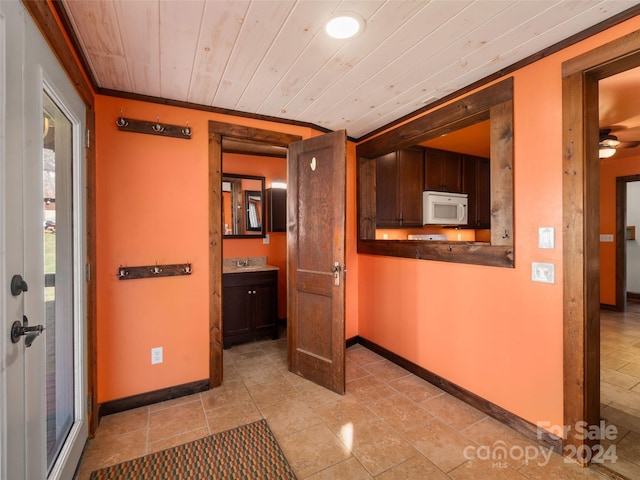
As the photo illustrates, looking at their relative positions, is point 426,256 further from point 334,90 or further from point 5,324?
point 5,324

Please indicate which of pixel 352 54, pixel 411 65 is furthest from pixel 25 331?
pixel 411 65

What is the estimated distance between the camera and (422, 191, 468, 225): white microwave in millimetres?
3770

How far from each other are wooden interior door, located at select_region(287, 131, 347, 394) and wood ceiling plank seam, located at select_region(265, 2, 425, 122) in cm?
33

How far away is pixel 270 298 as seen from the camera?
3629 mm

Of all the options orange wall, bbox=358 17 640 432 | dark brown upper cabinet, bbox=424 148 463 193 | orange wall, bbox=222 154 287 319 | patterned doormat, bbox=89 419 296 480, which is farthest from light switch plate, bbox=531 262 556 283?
orange wall, bbox=222 154 287 319

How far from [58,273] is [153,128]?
1.29 metres

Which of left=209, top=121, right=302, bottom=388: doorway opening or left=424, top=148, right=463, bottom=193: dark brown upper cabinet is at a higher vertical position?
left=424, top=148, right=463, bottom=193: dark brown upper cabinet

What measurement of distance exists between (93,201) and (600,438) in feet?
11.9

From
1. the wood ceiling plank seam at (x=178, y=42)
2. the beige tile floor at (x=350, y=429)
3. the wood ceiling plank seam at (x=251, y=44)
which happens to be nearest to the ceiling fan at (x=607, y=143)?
the beige tile floor at (x=350, y=429)

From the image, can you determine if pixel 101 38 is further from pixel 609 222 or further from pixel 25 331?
pixel 609 222

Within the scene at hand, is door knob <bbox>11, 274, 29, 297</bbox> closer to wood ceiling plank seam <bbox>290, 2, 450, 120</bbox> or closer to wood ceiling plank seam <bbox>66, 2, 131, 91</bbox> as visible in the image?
wood ceiling plank seam <bbox>66, 2, 131, 91</bbox>

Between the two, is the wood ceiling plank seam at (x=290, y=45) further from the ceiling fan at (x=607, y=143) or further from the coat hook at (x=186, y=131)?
the ceiling fan at (x=607, y=143)

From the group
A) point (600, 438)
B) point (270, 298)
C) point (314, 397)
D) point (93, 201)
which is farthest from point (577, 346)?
point (93, 201)

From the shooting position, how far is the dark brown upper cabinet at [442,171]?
385 centimetres
